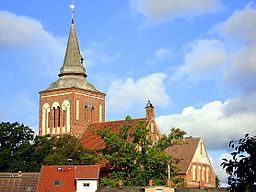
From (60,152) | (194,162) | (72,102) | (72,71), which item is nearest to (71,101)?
(72,102)

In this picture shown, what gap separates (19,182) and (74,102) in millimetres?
25620

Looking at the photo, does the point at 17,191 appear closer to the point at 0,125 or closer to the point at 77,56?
the point at 0,125

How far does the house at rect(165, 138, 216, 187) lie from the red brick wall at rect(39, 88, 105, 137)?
13.4 metres

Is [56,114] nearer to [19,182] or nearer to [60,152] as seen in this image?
[60,152]

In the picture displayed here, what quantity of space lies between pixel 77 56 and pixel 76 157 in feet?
79.9

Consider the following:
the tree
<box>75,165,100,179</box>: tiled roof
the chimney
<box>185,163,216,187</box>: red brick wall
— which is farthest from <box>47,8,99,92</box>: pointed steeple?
the tree

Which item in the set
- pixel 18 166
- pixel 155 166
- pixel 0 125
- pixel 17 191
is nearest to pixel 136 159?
pixel 155 166

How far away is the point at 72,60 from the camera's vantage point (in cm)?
9062

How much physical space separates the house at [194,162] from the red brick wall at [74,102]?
526 inches

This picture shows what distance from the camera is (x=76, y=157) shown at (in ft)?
232

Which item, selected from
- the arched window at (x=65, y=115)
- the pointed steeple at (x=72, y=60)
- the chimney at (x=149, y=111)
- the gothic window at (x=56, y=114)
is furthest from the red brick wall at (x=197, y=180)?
the pointed steeple at (x=72, y=60)

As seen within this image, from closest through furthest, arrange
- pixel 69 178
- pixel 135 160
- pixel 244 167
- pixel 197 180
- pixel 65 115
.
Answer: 1. pixel 244 167
2. pixel 69 178
3. pixel 135 160
4. pixel 197 180
5. pixel 65 115

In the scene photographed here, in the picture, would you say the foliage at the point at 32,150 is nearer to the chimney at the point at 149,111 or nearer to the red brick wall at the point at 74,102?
the red brick wall at the point at 74,102

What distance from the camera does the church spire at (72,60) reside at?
295 ft
